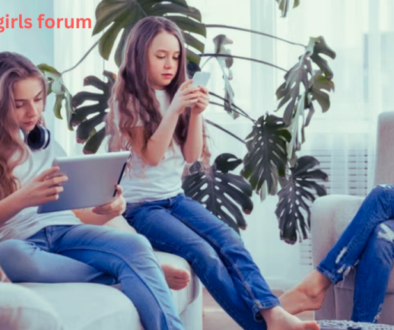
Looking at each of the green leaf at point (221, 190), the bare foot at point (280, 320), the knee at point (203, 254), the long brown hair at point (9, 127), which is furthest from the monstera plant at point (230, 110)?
the long brown hair at point (9, 127)

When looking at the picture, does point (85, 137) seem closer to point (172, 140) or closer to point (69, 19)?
point (172, 140)

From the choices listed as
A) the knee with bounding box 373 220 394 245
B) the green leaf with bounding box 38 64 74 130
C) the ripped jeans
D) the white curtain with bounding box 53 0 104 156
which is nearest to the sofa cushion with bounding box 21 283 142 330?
the ripped jeans

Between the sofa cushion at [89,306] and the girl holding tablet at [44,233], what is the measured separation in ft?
0.16

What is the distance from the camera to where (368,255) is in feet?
7.41

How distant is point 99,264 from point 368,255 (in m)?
0.94

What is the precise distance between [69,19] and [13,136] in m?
1.91

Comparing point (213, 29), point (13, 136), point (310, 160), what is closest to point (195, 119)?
point (13, 136)

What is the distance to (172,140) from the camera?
2369mm

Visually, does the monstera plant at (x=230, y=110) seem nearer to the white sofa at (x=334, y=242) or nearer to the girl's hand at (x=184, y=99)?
the white sofa at (x=334, y=242)

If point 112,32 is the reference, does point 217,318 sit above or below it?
below

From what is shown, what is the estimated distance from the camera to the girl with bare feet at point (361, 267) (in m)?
2.20

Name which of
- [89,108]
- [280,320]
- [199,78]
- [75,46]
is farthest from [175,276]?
[75,46]

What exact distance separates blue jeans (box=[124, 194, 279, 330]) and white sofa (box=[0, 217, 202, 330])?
48 cm

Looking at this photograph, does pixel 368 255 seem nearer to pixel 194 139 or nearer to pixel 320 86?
pixel 194 139
